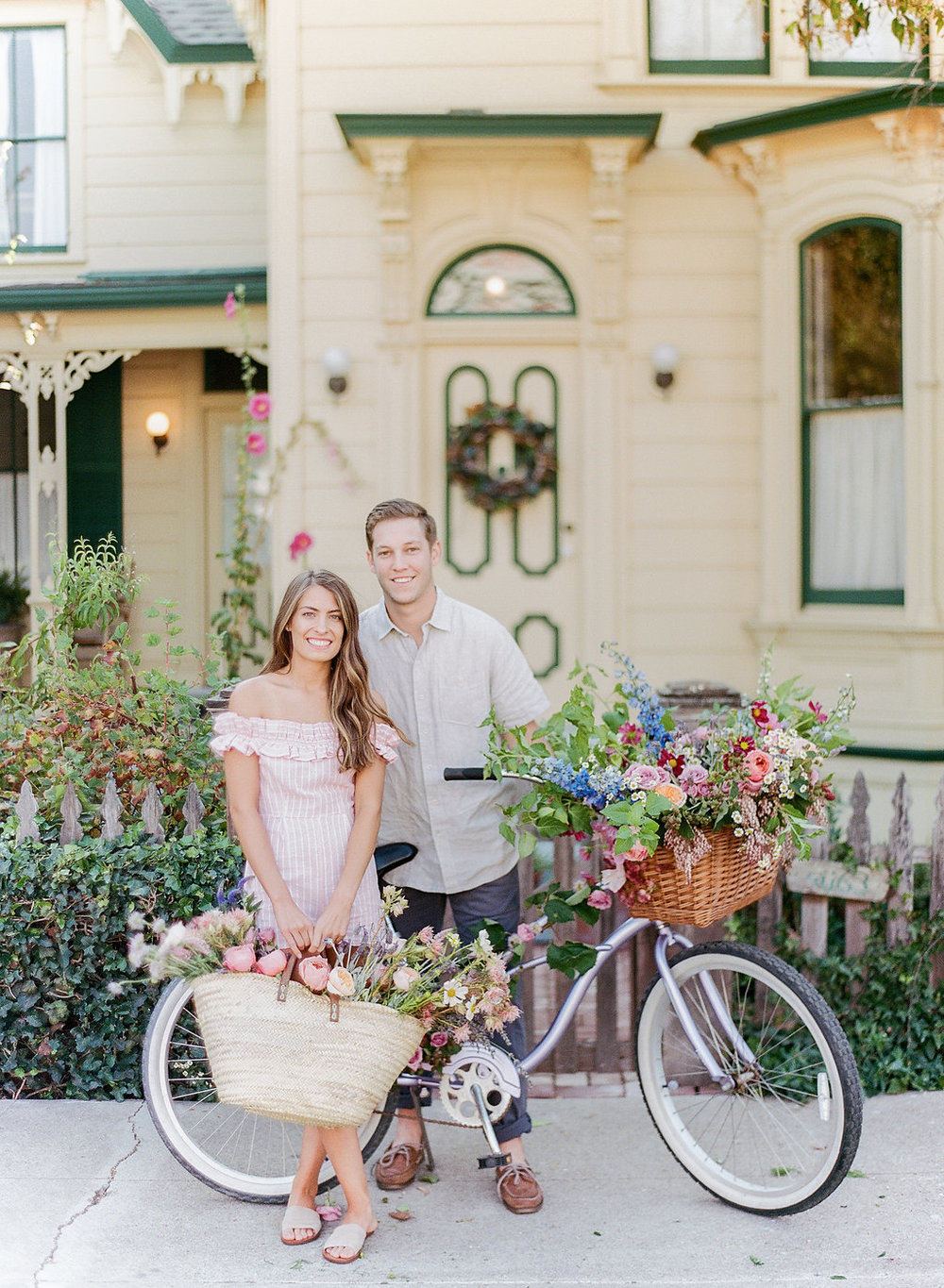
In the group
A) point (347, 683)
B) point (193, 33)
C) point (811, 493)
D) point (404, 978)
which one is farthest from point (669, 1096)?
point (193, 33)

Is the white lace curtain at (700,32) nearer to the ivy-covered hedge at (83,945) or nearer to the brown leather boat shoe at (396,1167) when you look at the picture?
the ivy-covered hedge at (83,945)

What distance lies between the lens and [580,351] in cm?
775

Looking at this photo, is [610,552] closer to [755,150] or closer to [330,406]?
[330,406]

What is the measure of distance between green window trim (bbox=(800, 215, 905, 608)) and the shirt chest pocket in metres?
4.60

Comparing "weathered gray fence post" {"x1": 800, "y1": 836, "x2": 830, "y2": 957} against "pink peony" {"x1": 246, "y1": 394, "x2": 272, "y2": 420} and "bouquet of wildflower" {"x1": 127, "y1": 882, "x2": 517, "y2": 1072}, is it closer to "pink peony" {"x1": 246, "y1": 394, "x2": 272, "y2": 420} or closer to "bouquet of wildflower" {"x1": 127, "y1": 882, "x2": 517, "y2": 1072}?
"bouquet of wildflower" {"x1": 127, "y1": 882, "x2": 517, "y2": 1072}

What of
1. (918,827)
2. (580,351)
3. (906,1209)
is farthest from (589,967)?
(580,351)

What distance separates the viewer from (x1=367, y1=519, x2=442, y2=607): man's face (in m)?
3.38

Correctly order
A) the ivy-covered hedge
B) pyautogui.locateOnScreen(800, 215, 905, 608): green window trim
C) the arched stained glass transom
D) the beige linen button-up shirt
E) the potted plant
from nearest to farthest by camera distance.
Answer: the beige linen button-up shirt → the ivy-covered hedge → pyautogui.locateOnScreen(800, 215, 905, 608): green window trim → the arched stained glass transom → the potted plant

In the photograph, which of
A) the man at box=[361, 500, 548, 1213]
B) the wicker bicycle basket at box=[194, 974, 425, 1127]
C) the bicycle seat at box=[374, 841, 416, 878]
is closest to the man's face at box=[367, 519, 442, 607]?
the man at box=[361, 500, 548, 1213]

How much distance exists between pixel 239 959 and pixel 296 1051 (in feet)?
0.82

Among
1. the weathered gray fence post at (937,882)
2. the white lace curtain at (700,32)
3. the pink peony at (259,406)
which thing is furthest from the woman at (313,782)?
the white lace curtain at (700,32)

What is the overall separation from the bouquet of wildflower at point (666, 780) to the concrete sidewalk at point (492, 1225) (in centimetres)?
82

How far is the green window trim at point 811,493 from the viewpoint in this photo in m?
7.41

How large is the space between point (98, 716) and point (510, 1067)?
1.95m
